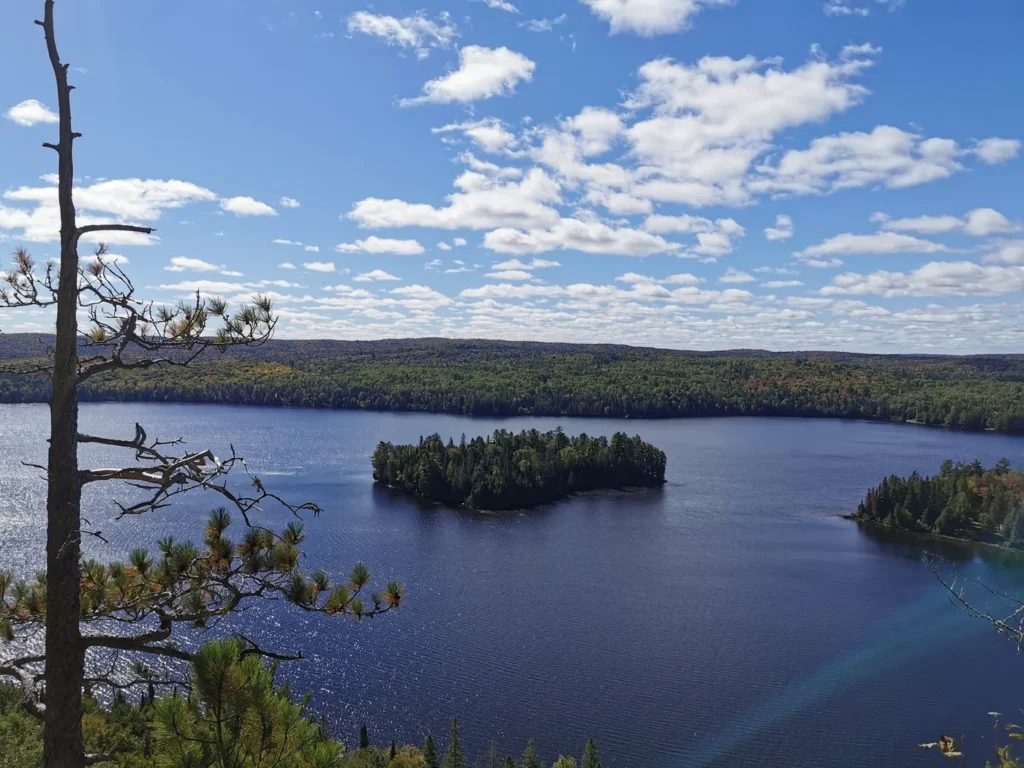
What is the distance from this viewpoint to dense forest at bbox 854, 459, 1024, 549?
47000mm

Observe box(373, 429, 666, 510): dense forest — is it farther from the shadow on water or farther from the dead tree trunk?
the dead tree trunk

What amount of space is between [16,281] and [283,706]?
9.06 ft

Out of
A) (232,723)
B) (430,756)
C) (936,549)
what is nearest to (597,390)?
(936,549)

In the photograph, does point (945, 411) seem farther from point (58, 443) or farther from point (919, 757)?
point (58, 443)

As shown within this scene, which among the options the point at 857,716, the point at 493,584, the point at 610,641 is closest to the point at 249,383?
the point at 493,584

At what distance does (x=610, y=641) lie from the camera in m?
27.6

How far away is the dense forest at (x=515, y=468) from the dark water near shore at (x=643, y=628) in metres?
2.43

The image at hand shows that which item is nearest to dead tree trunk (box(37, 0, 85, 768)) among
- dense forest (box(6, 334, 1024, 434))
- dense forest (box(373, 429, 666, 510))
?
dense forest (box(373, 429, 666, 510))

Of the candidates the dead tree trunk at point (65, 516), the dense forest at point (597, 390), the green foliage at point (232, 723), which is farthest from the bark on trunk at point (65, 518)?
the dense forest at point (597, 390)

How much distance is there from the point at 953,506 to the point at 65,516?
180 ft

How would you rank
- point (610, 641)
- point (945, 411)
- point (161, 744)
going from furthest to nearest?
1. point (945, 411)
2. point (610, 641)
3. point (161, 744)

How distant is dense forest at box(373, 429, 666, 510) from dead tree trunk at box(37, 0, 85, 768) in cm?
4878

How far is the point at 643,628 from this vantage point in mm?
28922

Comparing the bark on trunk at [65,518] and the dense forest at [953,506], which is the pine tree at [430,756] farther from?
the dense forest at [953,506]
